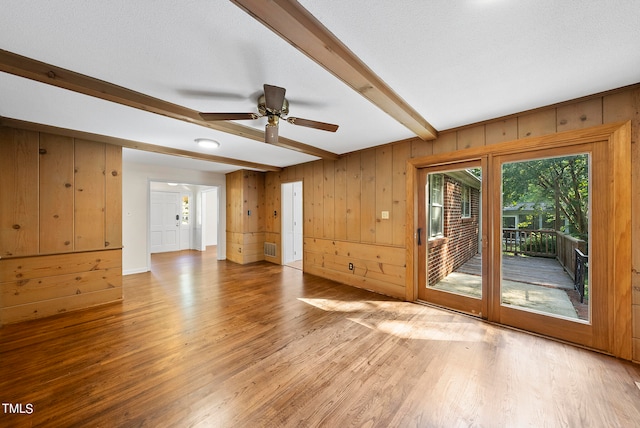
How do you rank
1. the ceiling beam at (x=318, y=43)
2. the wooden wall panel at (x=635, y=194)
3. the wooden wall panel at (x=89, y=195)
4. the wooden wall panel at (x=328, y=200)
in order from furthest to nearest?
the wooden wall panel at (x=328, y=200) < the wooden wall panel at (x=89, y=195) < the wooden wall panel at (x=635, y=194) < the ceiling beam at (x=318, y=43)

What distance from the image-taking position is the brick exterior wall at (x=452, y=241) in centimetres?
348

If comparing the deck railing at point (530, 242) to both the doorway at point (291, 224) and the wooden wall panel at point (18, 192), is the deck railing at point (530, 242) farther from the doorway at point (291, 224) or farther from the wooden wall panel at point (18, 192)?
the wooden wall panel at point (18, 192)

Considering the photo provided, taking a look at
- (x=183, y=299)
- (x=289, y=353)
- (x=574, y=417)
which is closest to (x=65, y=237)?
(x=183, y=299)

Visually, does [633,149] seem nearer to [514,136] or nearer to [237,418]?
[514,136]

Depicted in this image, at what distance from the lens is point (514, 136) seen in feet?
8.29

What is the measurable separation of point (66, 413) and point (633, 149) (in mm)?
4585

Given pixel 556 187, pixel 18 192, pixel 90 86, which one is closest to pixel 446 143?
pixel 556 187

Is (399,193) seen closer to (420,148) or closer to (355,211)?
(420,148)

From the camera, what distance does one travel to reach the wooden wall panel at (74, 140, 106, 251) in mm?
3139

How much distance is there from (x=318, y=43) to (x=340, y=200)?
10.1 feet

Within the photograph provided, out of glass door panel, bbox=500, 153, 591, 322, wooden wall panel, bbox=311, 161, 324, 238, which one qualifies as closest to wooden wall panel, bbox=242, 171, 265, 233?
wooden wall panel, bbox=311, 161, 324, 238

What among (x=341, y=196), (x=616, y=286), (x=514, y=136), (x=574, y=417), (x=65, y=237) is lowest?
(x=574, y=417)

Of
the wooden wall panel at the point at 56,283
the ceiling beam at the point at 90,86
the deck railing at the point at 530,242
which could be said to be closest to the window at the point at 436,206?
the deck railing at the point at 530,242

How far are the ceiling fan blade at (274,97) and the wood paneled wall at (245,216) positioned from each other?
4.00 m
